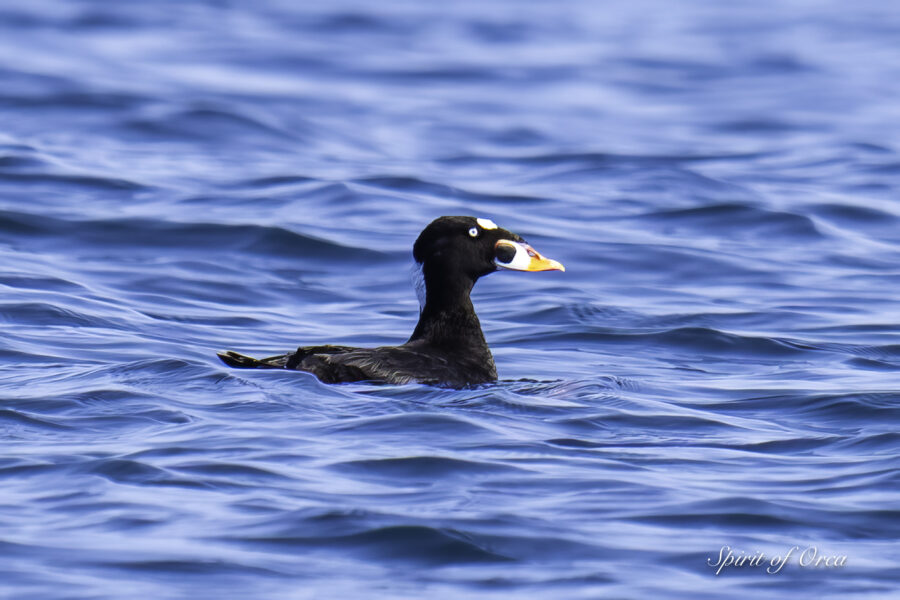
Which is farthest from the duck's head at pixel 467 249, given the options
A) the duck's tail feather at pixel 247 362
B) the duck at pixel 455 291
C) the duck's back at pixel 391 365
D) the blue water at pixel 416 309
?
the duck's tail feather at pixel 247 362

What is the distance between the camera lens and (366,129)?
20.2 metres

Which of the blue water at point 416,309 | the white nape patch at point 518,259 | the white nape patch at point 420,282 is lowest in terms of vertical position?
the blue water at point 416,309

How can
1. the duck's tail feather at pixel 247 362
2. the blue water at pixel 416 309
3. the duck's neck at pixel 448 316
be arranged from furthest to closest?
the duck's neck at pixel 448 316, the duck's tail feather at pixel 247 362, the blue water at pixel 416 309

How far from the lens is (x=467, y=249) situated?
908 cm

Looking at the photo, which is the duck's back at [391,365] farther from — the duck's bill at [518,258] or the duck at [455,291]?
the duck's bill at [518,258]

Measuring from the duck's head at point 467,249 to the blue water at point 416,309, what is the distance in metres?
0.67

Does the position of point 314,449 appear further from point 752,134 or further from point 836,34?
point 836,34

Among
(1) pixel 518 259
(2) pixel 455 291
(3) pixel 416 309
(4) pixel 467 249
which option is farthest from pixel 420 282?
(3) pixel 416 309

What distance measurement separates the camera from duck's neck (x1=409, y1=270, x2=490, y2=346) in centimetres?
898

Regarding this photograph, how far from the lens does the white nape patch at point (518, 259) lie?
916cm

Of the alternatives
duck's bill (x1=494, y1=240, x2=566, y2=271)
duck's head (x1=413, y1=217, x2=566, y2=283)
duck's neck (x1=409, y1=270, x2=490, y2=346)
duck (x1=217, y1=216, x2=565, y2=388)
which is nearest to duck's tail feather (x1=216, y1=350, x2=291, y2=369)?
duck (x1=217, y1=216, x2=565, y2=388)

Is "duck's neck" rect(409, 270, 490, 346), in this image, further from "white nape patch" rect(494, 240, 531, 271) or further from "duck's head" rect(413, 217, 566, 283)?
"white nape patch" rect(494, 240, 531, 271)

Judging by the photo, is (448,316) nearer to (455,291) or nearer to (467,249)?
(455,291)

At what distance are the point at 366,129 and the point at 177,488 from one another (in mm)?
14003
